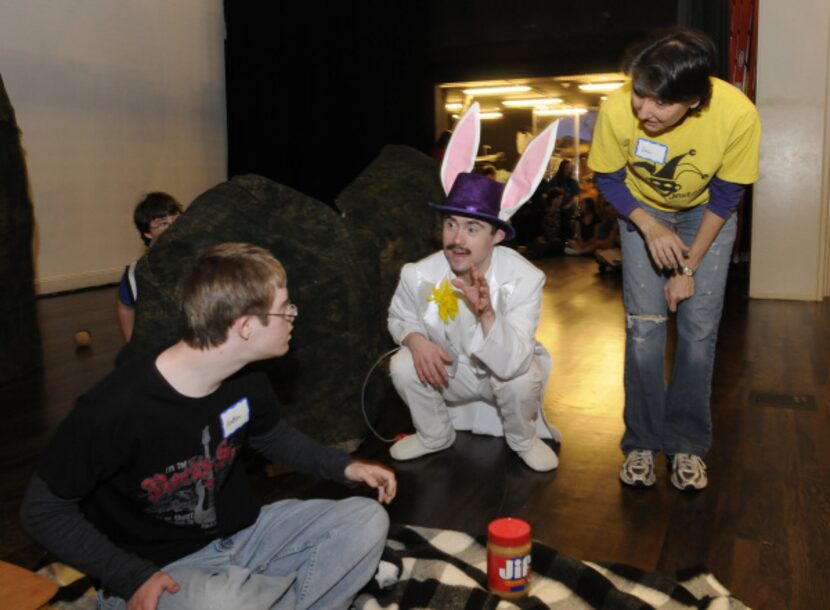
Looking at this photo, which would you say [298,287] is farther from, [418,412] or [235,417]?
[235,417]

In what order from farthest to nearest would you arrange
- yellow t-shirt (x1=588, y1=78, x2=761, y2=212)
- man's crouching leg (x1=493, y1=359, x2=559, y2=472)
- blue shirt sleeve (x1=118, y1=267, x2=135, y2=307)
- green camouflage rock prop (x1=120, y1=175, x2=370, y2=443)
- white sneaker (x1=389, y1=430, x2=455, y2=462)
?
blue shirt sleeve (x1=118, y1=267, x2=135, y2=307) < white sneaker (x1=389, y1=430, x2=455, y2=462) < man's crouching leg (x1=493, y1=359, x2=559, y2=472) < green camouflage rock prop (x1=120, y1=175, x2=370, y2=443) < yellow t-shirt (x1=588, y1=78, x2=761, y2=212)

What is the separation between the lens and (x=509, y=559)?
6.47 feet

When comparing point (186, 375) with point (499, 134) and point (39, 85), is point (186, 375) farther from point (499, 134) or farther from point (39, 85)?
point (499, 134)

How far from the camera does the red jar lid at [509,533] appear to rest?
1.97 m

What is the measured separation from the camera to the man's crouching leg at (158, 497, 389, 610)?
1.83m

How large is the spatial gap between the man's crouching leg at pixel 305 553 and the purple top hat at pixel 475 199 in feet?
3.81

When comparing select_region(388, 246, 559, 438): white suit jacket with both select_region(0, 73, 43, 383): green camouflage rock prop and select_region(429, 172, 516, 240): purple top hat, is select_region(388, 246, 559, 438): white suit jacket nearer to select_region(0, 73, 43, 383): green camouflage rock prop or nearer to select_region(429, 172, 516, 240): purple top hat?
select_region(429, 172, 516, 240): purple top hat

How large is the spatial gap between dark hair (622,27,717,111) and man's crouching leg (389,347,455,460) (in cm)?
127

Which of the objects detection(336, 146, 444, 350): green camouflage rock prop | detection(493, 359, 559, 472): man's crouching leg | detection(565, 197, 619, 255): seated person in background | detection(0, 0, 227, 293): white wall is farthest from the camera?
detection(565, 197, 619, 255): seated person in background

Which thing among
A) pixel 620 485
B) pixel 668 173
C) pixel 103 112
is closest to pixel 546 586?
pixel 620 485

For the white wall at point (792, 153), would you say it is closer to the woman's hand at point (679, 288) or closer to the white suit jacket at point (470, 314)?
the white suit jacket at point (470, 314)

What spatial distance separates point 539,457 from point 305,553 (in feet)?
4.18

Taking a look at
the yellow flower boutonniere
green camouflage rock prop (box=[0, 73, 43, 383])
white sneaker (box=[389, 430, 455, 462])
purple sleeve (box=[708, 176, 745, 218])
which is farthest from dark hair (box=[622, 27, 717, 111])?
green camouflage rock prop (box=[0, 73, 43, 383])

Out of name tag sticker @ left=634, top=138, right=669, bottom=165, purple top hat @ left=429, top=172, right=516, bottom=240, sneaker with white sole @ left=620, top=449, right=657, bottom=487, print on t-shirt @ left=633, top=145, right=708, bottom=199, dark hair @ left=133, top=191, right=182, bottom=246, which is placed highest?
name tag sticker @ left=634, top=138, right=669, bottom=165
